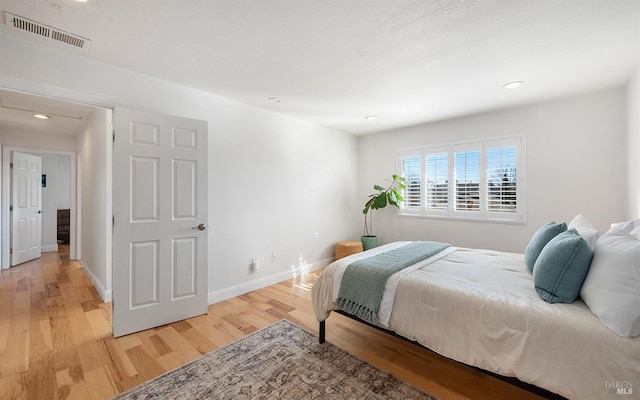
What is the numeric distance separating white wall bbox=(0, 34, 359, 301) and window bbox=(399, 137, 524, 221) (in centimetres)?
131

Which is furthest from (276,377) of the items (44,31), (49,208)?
(49,208)

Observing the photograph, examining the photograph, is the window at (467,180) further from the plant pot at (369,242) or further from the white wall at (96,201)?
the white wall at (96,201)

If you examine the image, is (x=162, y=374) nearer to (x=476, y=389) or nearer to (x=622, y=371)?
(x=476, y=389)

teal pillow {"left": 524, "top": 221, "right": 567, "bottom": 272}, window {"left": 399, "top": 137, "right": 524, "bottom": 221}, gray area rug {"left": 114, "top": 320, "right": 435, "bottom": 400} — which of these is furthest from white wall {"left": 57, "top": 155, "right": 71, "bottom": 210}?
teal pillow {"left": 524, "top": 221, "right": 567, "bottom": 272}

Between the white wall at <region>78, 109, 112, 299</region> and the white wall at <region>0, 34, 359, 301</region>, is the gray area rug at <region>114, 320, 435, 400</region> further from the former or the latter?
the white wall at <region>78, 109, 112, 299</region>

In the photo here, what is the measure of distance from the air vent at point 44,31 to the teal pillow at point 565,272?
3655 mm

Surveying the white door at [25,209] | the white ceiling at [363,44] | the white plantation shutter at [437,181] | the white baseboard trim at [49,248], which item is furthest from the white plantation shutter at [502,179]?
the white baseboard trim at [49,248]

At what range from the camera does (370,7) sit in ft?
5.71

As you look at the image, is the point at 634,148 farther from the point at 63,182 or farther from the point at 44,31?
the point at 63,182

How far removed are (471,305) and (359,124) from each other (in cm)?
349

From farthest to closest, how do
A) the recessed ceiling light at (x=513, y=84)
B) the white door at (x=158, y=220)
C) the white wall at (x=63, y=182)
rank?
the white wall at (x=63, y=182) < the recessed ceiling light at (x=513, y=84) < the white door at (x=158, y=220)

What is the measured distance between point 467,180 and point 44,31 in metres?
4.86

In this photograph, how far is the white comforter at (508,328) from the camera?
1.25 meters

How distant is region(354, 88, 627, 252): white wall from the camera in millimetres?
3064
